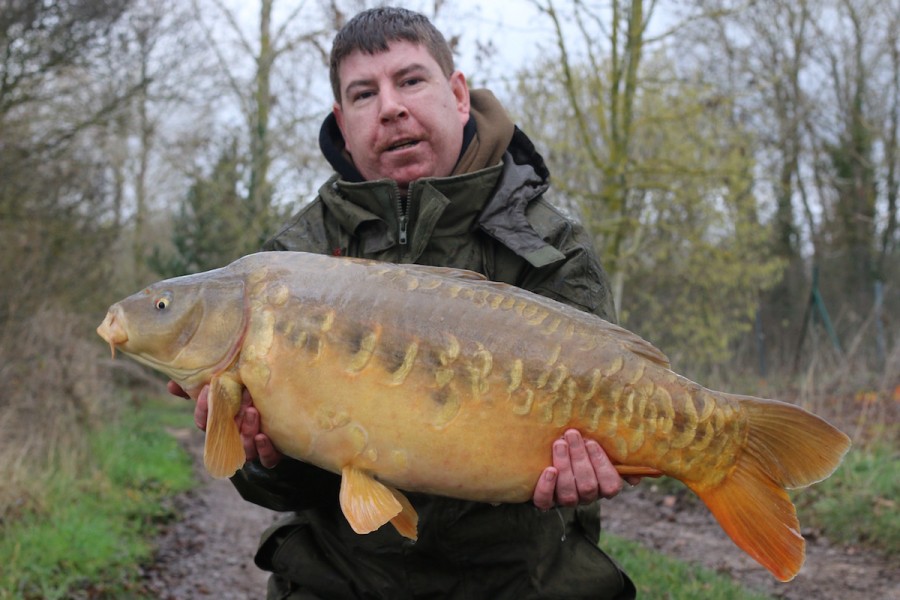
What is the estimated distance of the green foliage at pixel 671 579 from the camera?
3490 millimetres

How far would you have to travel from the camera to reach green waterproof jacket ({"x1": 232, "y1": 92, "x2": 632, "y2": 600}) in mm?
1939

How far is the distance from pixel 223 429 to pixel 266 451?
0.41 feet

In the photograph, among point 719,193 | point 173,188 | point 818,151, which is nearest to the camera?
point 719,193

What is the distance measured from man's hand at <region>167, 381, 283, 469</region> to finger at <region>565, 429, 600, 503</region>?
0.59 m

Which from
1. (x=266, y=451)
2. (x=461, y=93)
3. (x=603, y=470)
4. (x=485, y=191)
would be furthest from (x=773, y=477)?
(x=461, y=93)

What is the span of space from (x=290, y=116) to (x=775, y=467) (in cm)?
1305

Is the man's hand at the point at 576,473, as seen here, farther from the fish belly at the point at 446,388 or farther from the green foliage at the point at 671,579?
the green foliage at the point at 671,579

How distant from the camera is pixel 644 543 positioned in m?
4.92

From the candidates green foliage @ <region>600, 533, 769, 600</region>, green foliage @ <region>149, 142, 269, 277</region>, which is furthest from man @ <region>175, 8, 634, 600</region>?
green foliage @ <region>149, 142, 269, 277</region>

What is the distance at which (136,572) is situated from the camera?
162 inches

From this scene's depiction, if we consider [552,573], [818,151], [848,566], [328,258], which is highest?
[818,151]

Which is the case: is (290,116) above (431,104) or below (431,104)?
above

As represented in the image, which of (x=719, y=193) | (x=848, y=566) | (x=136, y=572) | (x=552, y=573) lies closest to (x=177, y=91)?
(x=719, y=193)

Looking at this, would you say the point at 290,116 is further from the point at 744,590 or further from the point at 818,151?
the point at 744,590
